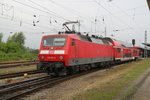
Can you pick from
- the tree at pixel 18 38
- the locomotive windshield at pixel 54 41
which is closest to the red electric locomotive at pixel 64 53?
the locomotive windshield at pixel 54 41

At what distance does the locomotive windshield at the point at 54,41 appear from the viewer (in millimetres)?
12923

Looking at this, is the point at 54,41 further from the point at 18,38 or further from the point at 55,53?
the point at 18,38

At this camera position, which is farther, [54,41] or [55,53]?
[54,41]

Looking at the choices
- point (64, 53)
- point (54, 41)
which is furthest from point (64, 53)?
point (54, 41)

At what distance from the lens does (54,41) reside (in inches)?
521

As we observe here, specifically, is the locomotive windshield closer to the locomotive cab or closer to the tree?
the locomotive cab

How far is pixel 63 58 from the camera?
12.3m

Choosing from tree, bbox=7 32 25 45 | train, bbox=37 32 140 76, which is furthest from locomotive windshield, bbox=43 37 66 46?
tree, bbox=7 32 25 45

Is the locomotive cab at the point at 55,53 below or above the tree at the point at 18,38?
below

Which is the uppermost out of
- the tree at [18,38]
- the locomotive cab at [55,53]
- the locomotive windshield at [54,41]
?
the tree at [18,38]

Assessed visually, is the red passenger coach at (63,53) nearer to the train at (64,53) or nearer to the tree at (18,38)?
the train at (64,53)

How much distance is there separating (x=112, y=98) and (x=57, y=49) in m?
7.12

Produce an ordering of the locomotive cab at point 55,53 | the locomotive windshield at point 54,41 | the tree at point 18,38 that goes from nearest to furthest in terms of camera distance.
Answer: the locomotive cab at point 55,53 → the locomotive windshield at point 54,41 → the tree at point 18,38

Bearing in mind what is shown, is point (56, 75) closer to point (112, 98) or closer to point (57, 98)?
point (57, 98)
